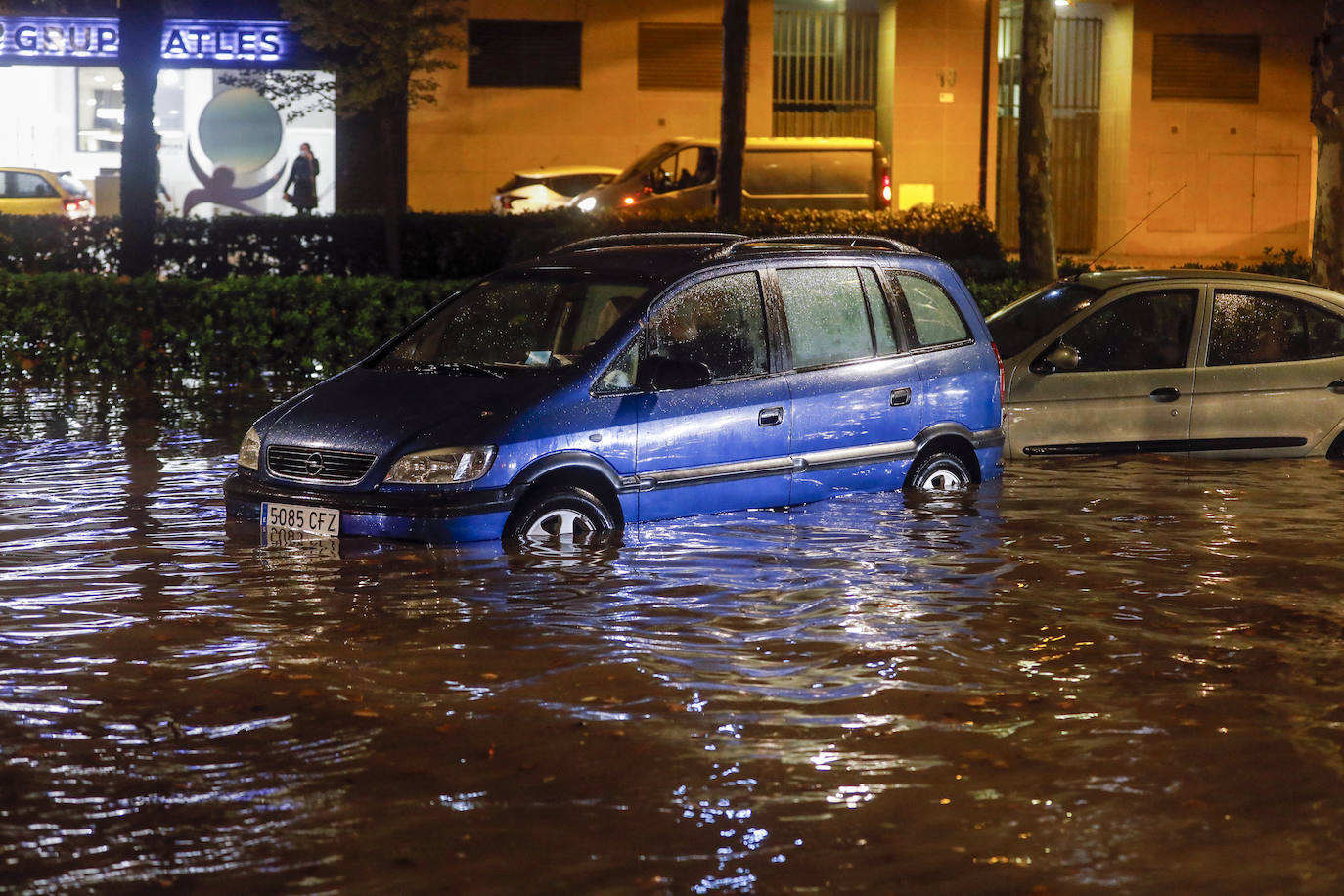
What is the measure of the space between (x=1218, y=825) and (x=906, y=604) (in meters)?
2.87

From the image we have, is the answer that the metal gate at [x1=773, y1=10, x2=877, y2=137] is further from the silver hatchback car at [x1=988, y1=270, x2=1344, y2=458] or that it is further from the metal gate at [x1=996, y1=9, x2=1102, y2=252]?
the silver hatchback car at [x1=988, y1=270, x2=1344, y2=458]

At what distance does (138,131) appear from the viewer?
60.3 ft

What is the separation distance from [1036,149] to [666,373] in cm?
1090

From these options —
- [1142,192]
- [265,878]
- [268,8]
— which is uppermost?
[268,8]

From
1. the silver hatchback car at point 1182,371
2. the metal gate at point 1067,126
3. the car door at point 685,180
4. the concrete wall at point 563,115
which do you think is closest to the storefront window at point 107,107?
the concrete wall at point 563,115

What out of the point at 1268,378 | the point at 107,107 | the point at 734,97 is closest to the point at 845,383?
the point at 1268,378

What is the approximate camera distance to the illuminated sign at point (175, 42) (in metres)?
31.8

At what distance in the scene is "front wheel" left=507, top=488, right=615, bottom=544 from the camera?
8.22m

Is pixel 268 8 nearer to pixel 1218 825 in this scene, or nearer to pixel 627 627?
pixel 627 627

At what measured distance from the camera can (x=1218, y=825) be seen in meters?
4.89

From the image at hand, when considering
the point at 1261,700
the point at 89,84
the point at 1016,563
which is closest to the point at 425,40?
the point at 89,84

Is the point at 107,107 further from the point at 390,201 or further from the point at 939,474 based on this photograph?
the point at 939,474

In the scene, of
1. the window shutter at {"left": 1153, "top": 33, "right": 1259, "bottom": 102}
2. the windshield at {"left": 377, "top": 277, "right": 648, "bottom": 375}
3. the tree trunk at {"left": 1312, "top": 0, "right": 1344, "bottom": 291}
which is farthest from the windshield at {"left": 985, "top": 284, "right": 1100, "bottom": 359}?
the window shutter at {"left": 1153, "top": 33, "right": 1259, "bottom": 102}

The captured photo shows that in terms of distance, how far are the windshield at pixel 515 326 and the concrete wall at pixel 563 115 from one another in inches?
924
